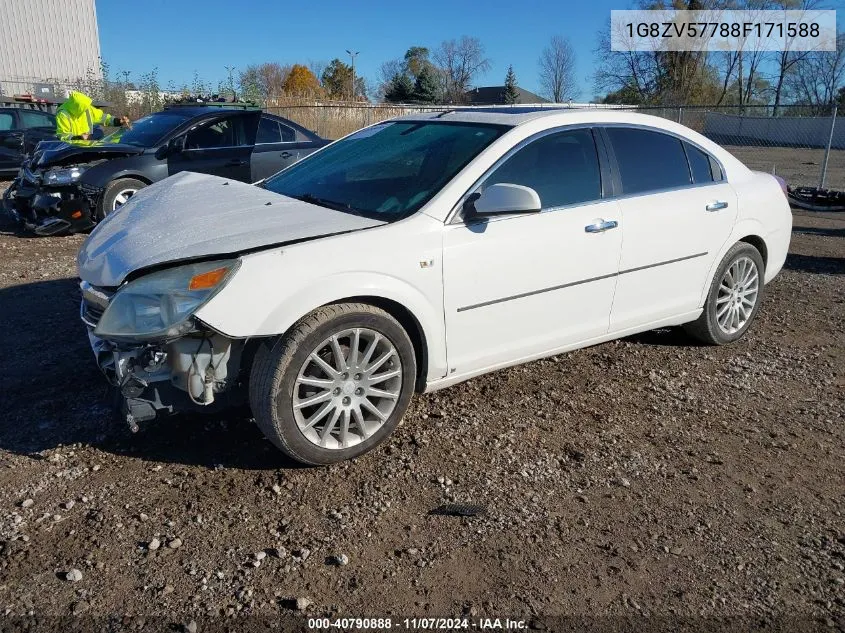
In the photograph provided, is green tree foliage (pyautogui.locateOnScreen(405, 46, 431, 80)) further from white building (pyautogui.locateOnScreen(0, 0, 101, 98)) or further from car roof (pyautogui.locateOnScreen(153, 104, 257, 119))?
car roof (pyautogui.locateOnScreen(153, 104, 257, 119))

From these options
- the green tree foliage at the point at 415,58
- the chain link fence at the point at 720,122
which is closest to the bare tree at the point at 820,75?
the chain link fence at the point at 720,122

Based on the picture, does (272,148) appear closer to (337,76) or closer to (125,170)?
(125,170)

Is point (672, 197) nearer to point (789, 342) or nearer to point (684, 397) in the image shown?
point (684, 397)

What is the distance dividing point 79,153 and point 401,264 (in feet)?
22.0

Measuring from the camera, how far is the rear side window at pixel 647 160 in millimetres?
4328

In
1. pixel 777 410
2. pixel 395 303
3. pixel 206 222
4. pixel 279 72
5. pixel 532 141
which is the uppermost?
pixel 279 72

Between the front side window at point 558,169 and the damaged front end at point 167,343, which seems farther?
the front side window at point 558,169

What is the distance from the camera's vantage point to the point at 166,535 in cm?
287

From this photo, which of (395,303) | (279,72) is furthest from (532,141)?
(279,72)

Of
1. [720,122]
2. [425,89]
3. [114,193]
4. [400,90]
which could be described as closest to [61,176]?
[114,193]

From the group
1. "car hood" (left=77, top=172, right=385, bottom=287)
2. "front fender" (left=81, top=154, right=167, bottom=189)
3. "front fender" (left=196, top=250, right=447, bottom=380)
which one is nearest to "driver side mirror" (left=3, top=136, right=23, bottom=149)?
"front fender" (left=81, top=154, right=167, bottom=189)

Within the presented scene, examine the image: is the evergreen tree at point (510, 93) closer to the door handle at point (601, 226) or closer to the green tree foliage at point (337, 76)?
the green tree foliage at point (337, 76)

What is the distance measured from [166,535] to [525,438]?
188cm

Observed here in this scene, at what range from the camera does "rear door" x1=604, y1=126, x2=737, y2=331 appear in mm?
4273
